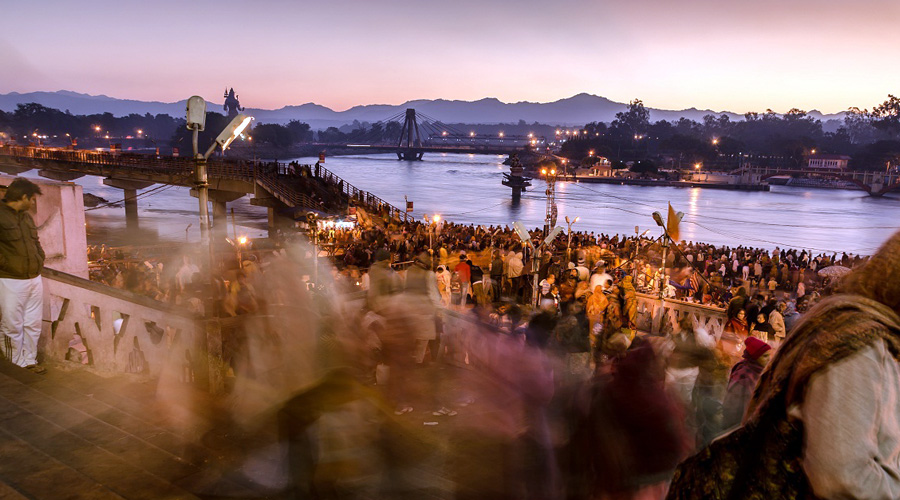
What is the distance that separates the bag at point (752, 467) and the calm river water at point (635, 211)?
Result: 40.1 meters

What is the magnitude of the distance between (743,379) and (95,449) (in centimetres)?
397

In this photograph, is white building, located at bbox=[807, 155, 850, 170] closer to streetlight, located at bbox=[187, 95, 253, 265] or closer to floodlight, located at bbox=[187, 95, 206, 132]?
streetlight, located at bbox=[187, 95, 253, 265]

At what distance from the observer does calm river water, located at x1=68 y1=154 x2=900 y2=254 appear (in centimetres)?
5247

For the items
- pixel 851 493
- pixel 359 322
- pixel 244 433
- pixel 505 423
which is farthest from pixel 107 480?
pixel 851 493

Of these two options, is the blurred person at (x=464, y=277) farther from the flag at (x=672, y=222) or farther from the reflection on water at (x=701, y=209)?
the reflection on water at (x=701, y=209)

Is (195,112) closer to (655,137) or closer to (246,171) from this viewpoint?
(246,171)

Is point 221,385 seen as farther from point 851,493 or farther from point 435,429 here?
point 851,493

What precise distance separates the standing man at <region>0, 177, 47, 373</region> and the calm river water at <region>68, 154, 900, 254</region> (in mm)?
36464

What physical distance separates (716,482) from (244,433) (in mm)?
3589

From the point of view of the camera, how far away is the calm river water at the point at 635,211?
5247 cm

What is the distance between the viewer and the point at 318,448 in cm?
369

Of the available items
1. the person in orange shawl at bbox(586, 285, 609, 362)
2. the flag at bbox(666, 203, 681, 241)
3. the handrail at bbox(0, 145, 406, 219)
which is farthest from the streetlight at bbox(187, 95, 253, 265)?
the handrail at bbox(0, 145, 406, 219)

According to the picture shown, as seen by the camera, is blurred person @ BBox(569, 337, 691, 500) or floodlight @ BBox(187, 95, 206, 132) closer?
blurred person @ BBox(569, 337, 691, 500)

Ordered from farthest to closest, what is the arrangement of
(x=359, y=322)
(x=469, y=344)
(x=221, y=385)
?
(x=469, y=344), (x=359, y=322), (x=221, y=385)
